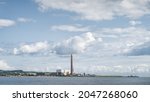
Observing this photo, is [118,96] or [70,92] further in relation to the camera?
[70,92]

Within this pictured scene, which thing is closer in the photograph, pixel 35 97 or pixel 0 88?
pixel 35 97

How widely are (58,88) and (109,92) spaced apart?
396 cm

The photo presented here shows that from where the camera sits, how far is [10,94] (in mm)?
29266

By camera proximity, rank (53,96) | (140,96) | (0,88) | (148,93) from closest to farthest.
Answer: (53,96) → (140,96) → (148,93) → (0,88)

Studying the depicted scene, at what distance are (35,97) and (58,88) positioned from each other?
8.69ft

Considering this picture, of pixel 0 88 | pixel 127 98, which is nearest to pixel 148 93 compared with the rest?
pixel 127 98

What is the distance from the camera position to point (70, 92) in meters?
30.3

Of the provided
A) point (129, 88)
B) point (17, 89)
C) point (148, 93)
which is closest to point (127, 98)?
point (129, 88)

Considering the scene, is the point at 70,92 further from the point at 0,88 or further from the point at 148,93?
the point at 0,88

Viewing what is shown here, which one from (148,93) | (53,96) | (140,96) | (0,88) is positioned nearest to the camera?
(53,96)

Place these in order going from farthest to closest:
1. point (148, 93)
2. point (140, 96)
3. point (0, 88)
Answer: point (0, 88), point (148, 93), point (140, 96)

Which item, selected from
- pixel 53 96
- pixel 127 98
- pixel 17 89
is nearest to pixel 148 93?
pixel 127 98

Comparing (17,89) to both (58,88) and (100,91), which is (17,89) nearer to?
(58,88)

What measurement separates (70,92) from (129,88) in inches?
184
